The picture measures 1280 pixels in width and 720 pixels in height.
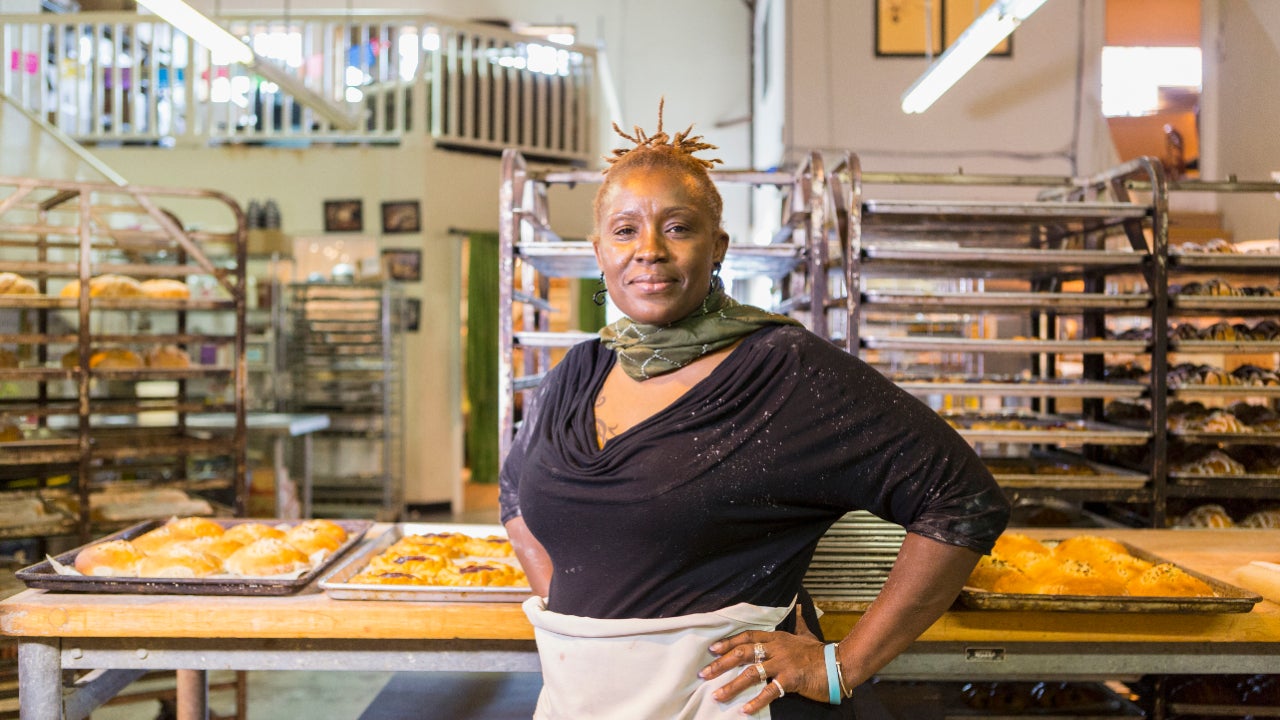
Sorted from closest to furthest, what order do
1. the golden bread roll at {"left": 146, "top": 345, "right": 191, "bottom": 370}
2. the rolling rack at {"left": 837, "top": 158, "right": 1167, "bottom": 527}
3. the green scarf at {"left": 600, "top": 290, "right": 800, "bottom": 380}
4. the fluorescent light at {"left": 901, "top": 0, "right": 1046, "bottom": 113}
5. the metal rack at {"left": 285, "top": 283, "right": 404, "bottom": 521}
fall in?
the green scarf at {"left": 600, "top": 290, "right": 800, "bottom": 380}
the rolling rack at {"left": 837, "top": 158, "right": 1167, "bottom": 527}
the fluorescent light at {"left": 901, "top": 0, "right": 1046, "bottom": 113}
the golden bread roll at {"left": 146, "top": 345, "right": 191, "bottom": 370}
the metal rack at {"left": 285, "top": 283, "right": 404, "bottom": 521}

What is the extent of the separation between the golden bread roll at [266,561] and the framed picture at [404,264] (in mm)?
7342

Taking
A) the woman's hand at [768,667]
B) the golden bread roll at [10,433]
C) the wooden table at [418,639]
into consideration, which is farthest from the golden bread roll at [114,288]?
the woman's hand at [768,667]

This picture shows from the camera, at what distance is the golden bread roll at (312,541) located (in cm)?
251

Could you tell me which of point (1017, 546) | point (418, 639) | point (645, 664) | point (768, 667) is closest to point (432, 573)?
point (418, 639)

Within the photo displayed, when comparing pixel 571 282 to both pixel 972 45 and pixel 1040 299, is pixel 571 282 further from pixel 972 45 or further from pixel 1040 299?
pixel 1040 299

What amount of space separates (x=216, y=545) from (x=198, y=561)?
21 cm

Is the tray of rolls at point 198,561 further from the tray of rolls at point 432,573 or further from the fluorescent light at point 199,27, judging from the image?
the fluorescent light at point 199,27

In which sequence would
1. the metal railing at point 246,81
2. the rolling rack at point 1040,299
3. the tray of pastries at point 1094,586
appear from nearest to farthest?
1. the tray of pastries at point 1094,586
2. the rolling rack at point 1040,299
3. the metal railing at point 246,81

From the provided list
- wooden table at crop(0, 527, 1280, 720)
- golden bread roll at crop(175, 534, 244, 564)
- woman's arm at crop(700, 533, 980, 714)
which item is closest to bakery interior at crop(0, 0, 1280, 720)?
wooden table at crop(0, 527, 1280, 720)

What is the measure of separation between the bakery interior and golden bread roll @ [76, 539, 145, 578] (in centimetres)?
9

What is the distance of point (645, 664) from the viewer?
1.45m

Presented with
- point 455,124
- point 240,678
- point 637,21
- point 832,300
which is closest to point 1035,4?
point 832,300

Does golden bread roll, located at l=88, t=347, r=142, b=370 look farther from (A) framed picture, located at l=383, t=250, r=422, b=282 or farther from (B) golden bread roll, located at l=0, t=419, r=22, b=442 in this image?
(A) framed picture, located at l=383, t=250, r=422, b=282

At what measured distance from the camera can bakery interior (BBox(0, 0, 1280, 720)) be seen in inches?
99.3
